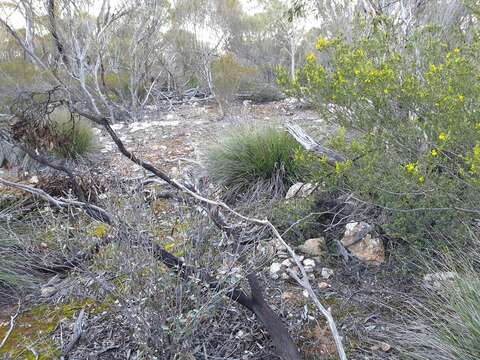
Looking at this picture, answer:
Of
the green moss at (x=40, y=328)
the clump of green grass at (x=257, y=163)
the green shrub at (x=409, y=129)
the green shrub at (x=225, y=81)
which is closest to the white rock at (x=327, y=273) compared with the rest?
the green shrub at (x=409, y=129)

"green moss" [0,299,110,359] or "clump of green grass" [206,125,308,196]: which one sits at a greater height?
"clump of green grass" [206,125,308,196]

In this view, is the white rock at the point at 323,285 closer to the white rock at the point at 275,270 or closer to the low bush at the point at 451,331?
the white rock at the point at 275,270

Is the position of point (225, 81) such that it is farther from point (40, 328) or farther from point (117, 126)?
point (40, 328)

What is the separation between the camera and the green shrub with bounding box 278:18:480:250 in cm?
214

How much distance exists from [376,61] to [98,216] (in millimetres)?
2160

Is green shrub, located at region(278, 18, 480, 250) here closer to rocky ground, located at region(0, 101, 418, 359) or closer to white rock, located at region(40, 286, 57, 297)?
rocky ground, located at region(0, 101, 418, 359)

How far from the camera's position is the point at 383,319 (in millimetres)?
2225

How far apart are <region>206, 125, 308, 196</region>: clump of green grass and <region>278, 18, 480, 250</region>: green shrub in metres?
1.26

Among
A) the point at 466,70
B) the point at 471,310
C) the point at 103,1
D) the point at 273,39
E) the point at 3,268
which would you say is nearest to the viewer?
the point at 471,310

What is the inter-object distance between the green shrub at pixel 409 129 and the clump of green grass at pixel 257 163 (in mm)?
1261

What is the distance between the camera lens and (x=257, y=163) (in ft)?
13.2

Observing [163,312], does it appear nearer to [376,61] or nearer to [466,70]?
[466,70]

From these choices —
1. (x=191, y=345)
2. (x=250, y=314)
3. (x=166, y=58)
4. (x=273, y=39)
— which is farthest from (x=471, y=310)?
(x=273, y=39)

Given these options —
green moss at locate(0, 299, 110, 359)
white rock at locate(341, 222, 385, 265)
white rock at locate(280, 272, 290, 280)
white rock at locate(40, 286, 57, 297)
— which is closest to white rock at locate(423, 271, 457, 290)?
white rock at locate(341, 222, 385, 265)
